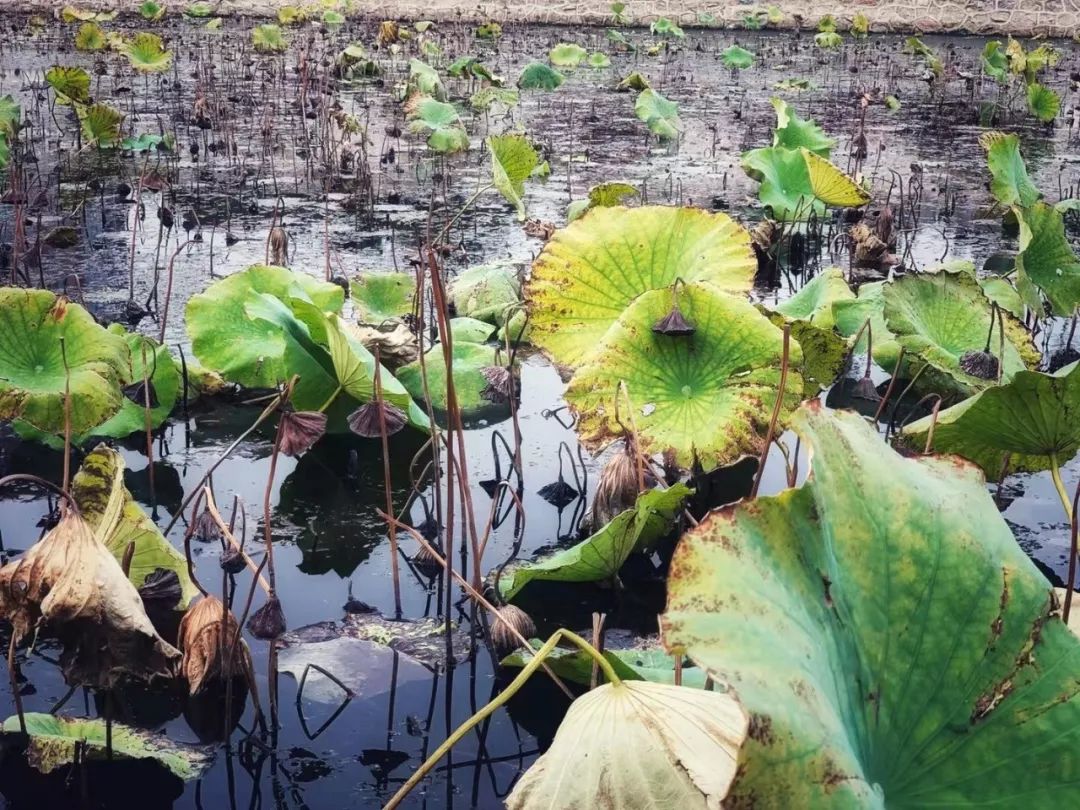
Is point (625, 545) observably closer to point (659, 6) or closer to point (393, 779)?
point (393, 779)

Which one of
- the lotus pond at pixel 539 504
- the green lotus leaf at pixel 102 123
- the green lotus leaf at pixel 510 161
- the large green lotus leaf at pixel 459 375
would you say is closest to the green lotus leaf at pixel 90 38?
the green lotus leaf at pixel 102 123

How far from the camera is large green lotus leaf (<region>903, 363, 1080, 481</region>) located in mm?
1598

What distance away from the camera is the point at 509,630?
173 centimetres

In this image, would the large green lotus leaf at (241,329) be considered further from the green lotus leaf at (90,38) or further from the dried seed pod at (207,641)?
the green lotus leaf at (90,38)

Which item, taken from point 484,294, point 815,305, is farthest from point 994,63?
point 815,305

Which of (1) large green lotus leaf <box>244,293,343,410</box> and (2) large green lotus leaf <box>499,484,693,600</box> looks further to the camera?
(1) large green lotus leaf <box>244,293,343,410</box>

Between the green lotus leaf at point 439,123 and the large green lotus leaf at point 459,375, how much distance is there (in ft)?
8.72

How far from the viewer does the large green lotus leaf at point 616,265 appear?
7.32ft

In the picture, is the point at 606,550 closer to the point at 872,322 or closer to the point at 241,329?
the point at 241,329

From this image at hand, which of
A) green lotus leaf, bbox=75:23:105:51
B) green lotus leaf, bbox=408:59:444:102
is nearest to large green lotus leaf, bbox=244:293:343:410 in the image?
green lotus leaf, bbox=408:59:444:102

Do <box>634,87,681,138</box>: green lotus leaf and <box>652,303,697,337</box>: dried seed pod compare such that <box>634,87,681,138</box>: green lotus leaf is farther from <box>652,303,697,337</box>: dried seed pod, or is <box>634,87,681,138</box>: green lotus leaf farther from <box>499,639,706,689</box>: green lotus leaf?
<box>499,639,706,689</box>: green lotus leaf

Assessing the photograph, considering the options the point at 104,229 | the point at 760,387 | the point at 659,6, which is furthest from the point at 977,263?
the point at 659,6

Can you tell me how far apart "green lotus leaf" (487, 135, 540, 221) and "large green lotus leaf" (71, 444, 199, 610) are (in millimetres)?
1385

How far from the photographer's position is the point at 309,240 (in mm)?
4457
